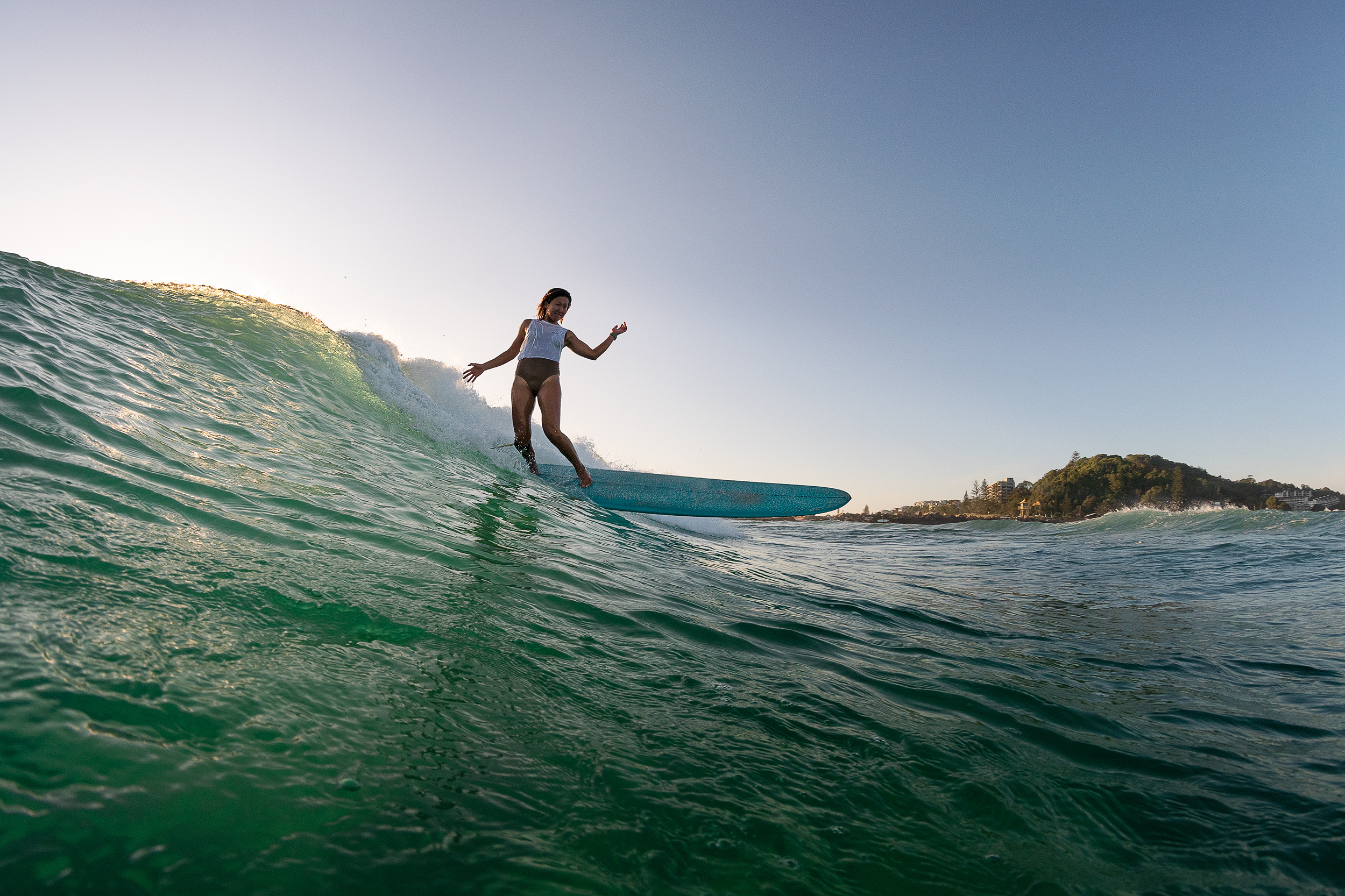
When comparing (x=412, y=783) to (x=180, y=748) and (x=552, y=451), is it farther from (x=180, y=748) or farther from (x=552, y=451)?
(x=552, y=451)

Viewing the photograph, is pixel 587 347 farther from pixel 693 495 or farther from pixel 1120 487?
pixel 1120 487

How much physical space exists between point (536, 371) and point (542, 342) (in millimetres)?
374

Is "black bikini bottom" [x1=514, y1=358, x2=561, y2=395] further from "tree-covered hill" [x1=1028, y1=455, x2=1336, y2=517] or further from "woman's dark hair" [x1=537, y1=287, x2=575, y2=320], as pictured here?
"tree-covered hill" [x1=1028, y1=455, x2=1336, y2=517]

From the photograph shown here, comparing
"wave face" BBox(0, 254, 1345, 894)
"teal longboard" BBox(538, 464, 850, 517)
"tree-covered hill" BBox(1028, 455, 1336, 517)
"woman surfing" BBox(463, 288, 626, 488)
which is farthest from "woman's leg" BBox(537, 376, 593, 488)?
"tree-covered hill" BBox(1028, 455, 1336, 517)

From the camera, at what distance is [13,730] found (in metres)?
1.34

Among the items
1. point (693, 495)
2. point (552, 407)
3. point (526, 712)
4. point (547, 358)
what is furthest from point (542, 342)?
point (526, 712)

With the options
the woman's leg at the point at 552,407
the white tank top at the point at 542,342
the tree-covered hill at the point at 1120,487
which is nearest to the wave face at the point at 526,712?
the woman's leg at the point at 552,407

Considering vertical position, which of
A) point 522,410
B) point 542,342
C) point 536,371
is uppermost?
point 542,342

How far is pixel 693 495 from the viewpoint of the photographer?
9469 mm

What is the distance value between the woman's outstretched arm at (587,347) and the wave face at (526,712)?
10.0ft

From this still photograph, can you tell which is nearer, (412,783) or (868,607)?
(412,783)

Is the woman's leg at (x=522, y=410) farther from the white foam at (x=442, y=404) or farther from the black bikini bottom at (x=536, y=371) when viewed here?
the white foam at (x=442, y=404)

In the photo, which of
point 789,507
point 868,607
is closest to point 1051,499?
point 789,507

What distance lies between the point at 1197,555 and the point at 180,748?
13.9 metres
